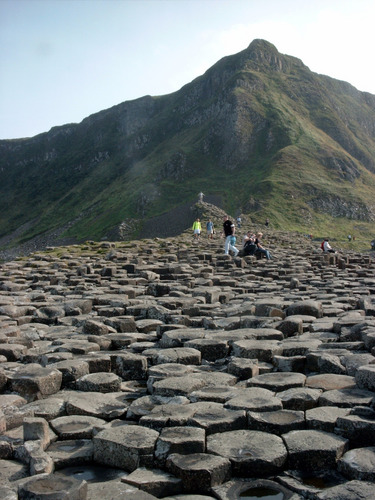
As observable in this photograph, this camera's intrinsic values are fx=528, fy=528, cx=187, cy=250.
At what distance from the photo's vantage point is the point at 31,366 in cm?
663

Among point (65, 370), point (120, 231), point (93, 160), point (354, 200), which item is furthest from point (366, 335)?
point (93, 160)

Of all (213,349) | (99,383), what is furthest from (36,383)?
(213,349)

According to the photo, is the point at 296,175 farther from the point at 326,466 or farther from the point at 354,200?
the point at 326,466

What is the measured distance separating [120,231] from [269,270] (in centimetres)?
5125

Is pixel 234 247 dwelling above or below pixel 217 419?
above

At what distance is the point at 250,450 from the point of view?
4301mm

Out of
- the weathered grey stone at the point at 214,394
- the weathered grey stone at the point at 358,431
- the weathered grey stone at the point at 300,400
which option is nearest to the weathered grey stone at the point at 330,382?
the weathered grey stone at the point at 300,400

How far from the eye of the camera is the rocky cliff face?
254 feet

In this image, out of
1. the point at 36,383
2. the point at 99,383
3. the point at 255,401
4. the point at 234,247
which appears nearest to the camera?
the point at 255,401

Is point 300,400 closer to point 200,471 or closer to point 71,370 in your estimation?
point 200,471

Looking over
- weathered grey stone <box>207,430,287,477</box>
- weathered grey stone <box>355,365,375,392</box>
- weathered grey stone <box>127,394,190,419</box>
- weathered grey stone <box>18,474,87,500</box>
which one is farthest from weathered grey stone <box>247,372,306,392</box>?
weathered grey stone <box>18,474,87,500</box>

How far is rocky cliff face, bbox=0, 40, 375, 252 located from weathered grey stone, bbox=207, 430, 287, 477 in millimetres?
57417

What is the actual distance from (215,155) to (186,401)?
9223 centimetres

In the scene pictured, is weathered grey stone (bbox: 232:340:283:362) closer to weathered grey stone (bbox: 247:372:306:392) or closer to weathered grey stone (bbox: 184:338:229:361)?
weathered grey stone (bbox: 184:338:229:361)
